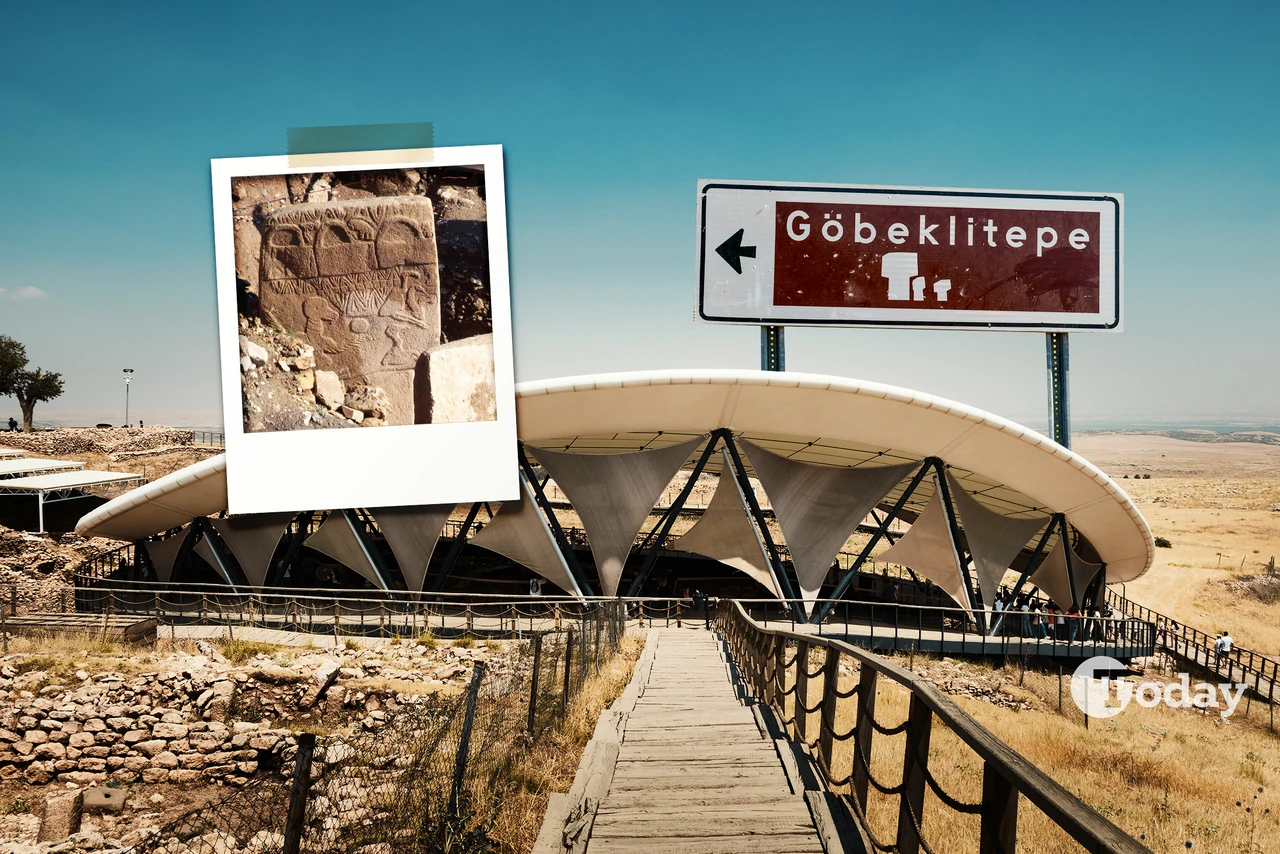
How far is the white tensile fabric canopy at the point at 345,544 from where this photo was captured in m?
20.3

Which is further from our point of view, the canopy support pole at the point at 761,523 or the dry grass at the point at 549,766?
the canopy support pole at the point at 761,523

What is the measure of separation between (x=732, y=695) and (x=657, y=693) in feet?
3.03

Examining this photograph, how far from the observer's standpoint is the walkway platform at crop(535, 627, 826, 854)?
13.4ft

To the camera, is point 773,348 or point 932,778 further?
point 773,348

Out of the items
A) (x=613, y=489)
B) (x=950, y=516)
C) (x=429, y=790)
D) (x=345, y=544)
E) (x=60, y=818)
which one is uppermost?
(x=613, y=489)

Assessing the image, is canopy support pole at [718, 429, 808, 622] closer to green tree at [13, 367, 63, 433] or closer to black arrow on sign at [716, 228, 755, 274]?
black arrow on sign at [716, 228, 755, 274]

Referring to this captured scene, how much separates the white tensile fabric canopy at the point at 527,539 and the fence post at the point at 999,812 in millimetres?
17159

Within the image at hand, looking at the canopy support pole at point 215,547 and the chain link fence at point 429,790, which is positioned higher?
the chain link fence at point 429,790

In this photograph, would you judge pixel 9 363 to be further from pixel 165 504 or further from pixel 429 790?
pixel 429 790

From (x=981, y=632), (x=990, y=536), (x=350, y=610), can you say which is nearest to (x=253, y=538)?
(x=350, y=610)

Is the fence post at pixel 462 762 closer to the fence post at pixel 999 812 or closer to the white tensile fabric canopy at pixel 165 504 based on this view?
the fence post at pixel 999 812

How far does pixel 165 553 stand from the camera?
2200 centimetres

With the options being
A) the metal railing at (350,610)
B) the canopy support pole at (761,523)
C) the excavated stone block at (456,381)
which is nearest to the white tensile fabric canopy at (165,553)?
the metal railing at (350,610)

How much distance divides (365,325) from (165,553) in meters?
12.5
